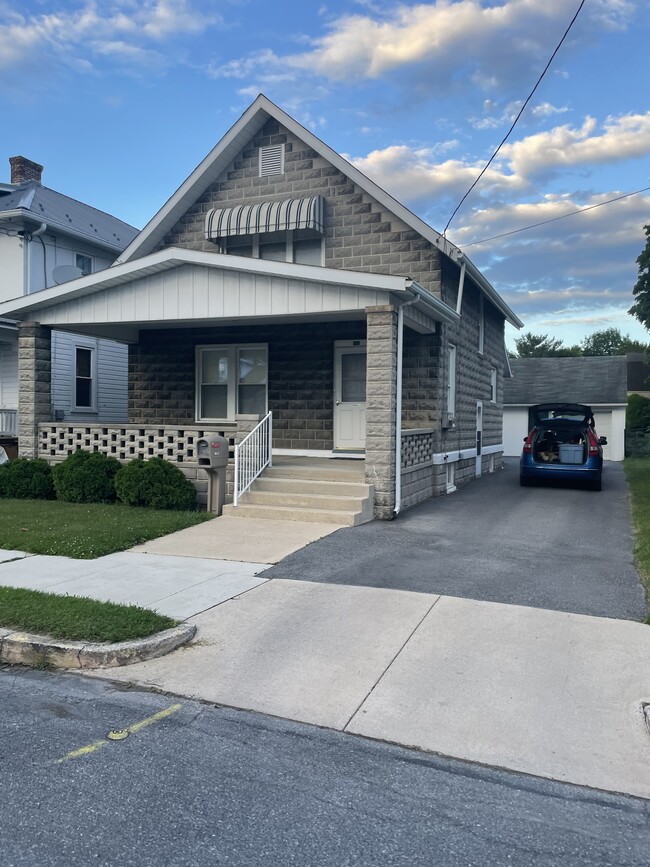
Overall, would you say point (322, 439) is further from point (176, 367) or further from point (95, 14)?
point (95, 14)

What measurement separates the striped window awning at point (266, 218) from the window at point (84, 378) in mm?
7736

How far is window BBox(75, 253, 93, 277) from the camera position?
66.5ft

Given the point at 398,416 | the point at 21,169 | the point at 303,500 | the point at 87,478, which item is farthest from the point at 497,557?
the point at 21,169

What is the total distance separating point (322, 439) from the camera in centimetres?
1416

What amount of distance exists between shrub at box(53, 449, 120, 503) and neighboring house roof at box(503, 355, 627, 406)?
2114 centimetres

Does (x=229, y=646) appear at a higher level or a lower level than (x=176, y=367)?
lower

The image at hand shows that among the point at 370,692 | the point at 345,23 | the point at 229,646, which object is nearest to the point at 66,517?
the point at 229,646

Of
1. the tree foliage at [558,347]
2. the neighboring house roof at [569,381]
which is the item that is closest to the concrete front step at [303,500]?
the neighboring house roof at [569,381]

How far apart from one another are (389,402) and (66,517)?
5.16 metres

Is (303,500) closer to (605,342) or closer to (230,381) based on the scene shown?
(230,381)

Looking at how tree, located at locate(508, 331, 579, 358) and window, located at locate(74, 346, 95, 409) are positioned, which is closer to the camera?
window, located at locate(74, 346, 95, 409)

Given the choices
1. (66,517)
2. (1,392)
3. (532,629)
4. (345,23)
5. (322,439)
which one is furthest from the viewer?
(1,392)

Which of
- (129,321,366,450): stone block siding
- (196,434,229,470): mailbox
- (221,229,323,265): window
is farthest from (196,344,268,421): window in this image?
(196,434,229,470): mailbox

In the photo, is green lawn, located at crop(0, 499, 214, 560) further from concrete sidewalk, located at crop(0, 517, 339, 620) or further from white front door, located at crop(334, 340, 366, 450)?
white front door, located at crop(334, 340, 366, 450)
